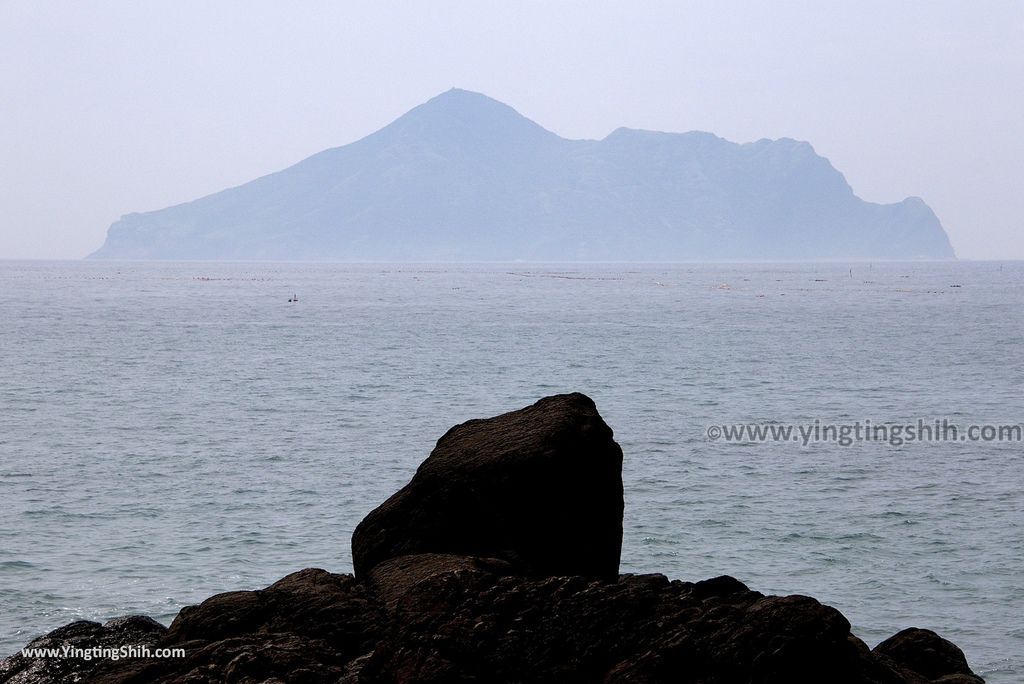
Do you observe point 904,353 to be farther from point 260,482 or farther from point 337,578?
point 337,578

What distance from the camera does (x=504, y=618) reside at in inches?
452

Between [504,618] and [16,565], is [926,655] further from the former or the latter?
[16,565]

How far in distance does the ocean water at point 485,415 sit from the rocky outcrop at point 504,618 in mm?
7593

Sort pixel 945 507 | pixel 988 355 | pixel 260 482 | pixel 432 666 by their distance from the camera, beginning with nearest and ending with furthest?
pixel 432 666, pixel 945 507, pixel 260 482, pixel 988 355

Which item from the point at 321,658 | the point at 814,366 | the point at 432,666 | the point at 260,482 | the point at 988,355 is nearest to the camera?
the point at 432,666

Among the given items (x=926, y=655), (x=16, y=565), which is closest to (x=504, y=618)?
(x=926, y=655)

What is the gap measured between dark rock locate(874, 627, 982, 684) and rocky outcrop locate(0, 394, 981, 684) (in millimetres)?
29

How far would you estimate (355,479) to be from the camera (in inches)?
1304

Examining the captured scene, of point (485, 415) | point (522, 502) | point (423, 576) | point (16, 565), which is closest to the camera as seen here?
point (423, 576)

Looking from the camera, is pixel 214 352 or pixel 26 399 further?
pixel 214 352

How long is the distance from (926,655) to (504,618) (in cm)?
728

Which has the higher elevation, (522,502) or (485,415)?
(522,502)

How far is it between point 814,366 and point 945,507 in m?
39.2

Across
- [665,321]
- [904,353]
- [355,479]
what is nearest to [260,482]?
[355,479]
